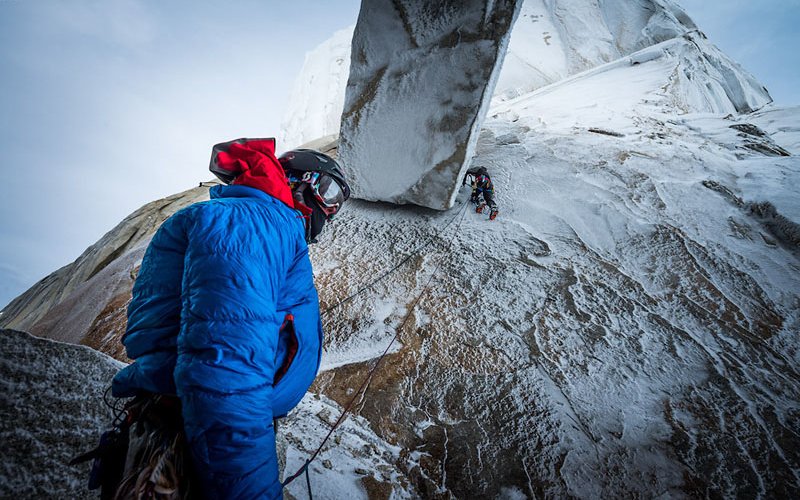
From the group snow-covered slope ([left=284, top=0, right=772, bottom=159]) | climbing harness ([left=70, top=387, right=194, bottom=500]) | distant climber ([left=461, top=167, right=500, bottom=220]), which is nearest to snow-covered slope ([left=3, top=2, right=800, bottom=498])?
distant climber ([left=461, top=167, right=500, bottom=220])

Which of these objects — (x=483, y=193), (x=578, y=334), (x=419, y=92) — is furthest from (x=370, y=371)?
(x=419, y=92)

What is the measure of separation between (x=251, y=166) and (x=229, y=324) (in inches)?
25.4

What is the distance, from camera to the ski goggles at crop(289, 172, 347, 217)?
145 cm

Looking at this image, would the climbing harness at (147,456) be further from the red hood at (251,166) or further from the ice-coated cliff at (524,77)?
the ice-coated cliff at (524,77)

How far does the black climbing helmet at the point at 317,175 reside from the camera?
1.46 m

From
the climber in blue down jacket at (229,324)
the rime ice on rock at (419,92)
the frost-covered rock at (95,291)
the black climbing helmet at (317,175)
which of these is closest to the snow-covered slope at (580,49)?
the rime ice on rock at (419,92)

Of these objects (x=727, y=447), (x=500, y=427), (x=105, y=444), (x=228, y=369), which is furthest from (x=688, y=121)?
(x=105, y=444)

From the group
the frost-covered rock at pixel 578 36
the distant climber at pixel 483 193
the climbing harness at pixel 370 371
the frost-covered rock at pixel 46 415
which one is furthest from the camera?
the frost-covered rock at pixel 578 36

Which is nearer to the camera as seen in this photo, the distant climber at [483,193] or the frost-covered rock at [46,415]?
the frost-covered rock at [46,415]

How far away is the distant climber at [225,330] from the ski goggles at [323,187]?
273mm

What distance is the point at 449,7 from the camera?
270 cm

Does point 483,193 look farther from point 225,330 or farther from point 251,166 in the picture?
point 225,330

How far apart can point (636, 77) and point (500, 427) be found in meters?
10.9

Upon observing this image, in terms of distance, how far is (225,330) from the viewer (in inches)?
30.6
